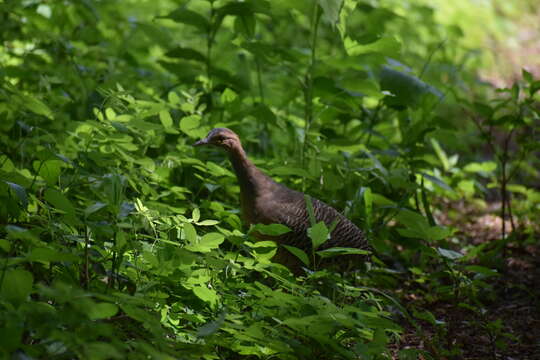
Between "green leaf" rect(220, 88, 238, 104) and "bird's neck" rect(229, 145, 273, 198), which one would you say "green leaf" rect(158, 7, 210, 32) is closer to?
"green leaf" rect(220, 88, 238, 104)

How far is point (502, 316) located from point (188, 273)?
87.3 inches

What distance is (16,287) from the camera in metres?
2.03

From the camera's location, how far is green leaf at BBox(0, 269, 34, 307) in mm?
2029

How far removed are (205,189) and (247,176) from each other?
2.31 feet

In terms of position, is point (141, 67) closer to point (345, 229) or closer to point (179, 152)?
point (179, 152)

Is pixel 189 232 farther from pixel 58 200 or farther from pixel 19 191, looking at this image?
pixel 19 191

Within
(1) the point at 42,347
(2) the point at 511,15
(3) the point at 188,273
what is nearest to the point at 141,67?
(3) the point at 188,273

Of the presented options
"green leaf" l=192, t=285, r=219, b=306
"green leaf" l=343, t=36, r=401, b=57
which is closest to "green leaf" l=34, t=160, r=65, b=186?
"green leaf" l=192, t=285, r=219, b=306

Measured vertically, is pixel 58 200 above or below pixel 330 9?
below

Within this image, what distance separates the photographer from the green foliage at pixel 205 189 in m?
2.37

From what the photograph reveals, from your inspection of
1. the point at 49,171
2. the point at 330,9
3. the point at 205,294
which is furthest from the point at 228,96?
the point at 205,294

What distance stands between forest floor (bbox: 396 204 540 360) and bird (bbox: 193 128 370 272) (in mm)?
580

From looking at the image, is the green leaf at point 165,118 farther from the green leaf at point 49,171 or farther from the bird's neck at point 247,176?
the green leaf at point 49,171

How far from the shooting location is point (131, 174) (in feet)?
11.0
